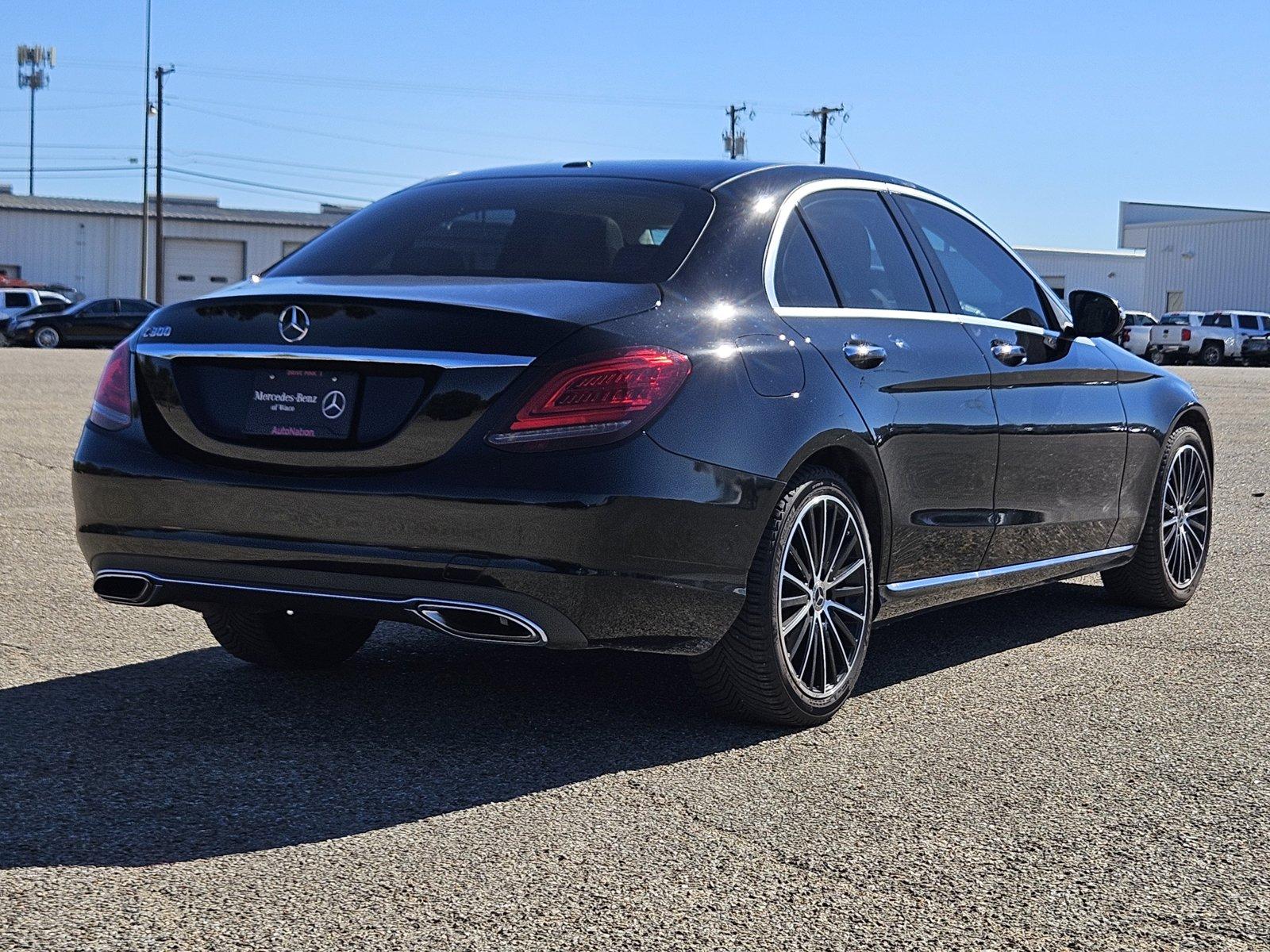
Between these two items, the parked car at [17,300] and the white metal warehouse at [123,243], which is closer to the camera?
the parked car at [17,300]

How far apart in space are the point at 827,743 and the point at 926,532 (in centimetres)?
91

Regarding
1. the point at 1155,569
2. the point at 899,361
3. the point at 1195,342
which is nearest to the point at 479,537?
the point at 899,361

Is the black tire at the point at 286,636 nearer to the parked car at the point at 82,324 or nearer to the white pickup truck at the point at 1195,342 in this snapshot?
the parked car at the point at 82,324

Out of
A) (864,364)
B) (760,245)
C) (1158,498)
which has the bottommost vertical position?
(1158,498)

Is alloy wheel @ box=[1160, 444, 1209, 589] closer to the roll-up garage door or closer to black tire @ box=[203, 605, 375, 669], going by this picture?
black tire @ box=[203, 605, 375, 669]

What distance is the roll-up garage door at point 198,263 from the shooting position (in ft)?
259

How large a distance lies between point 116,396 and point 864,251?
89.6 inches

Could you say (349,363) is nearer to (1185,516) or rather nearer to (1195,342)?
(1185,516)

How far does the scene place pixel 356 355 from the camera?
13.8ft

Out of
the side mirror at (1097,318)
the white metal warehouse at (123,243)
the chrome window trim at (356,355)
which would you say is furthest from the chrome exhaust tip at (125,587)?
the white metal warehouse at (123,243)

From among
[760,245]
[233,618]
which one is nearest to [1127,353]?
[760,245]

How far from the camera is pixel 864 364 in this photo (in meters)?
4.98

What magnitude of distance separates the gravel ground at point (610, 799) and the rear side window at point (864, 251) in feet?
3.99

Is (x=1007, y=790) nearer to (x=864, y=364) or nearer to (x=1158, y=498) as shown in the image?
(x=864, y=364)
